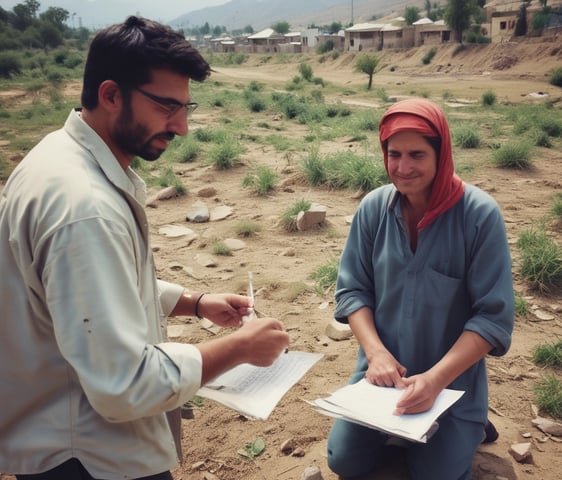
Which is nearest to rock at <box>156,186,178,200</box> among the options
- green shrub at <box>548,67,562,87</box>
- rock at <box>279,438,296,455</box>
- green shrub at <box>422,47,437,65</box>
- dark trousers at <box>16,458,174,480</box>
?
rock at <box>279,438,296,455</box>

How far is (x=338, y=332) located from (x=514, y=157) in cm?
532

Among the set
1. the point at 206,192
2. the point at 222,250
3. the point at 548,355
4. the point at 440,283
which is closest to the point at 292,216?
the point at 222,250

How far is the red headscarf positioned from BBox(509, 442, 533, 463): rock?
1142mm

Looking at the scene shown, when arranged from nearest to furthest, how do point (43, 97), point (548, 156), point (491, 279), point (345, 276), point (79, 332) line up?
point (79, 332)
point (491, 279)
point (345, 276)
point (548, 156)
point (43, 97)

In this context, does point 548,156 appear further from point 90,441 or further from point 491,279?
point 90,441

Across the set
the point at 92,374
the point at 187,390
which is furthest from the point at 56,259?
the point at 187,390

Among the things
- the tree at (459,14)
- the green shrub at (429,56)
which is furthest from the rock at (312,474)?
the tree at (459,14)

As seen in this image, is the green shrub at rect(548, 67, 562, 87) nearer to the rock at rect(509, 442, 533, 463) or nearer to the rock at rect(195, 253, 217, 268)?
the rock at rect(195, 253, 217, 268)

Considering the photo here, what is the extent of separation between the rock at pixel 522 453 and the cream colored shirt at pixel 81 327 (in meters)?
1.68

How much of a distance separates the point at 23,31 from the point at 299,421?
63.6m

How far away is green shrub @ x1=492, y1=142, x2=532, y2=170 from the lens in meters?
7.93

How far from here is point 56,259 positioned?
133 centimetres

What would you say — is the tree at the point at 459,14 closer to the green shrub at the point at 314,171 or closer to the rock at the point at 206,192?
the green shrub at the point at 314,171

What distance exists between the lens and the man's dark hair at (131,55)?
1.55 metres
